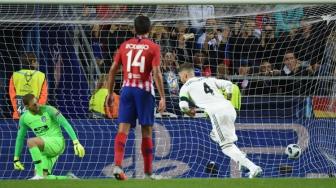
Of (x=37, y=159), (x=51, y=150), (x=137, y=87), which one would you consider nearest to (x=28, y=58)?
(x=51, y=150)

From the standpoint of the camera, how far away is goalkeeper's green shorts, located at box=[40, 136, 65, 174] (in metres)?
14.3

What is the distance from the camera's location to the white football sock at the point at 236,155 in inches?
561

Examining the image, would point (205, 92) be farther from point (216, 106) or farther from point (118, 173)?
point (118, 173)

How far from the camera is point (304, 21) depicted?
45.4 feet

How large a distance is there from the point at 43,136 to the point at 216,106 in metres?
2.57

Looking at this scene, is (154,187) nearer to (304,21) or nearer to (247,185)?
(247,185)

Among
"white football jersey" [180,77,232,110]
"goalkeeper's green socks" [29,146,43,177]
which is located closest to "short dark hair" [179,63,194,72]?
"white football jersey" [180,77,232,110]

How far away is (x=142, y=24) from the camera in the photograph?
428 inches

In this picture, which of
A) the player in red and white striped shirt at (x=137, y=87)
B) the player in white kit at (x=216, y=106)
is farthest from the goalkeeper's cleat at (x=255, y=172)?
the player in red and white striped shirt at (x=137, y=87)

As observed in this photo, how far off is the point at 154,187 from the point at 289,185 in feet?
4.65

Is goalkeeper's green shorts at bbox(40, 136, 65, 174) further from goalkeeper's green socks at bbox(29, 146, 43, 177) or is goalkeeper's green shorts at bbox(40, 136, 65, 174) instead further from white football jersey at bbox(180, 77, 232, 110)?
white football jersey at bbox(180, 77, 232, 110)

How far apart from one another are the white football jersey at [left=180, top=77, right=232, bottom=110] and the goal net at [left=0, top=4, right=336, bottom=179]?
22cm

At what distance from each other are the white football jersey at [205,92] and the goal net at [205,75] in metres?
A: 0.22

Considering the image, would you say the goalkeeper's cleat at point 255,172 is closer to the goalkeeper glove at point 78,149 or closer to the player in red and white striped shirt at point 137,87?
the goalkeeper glove at point 78,149
